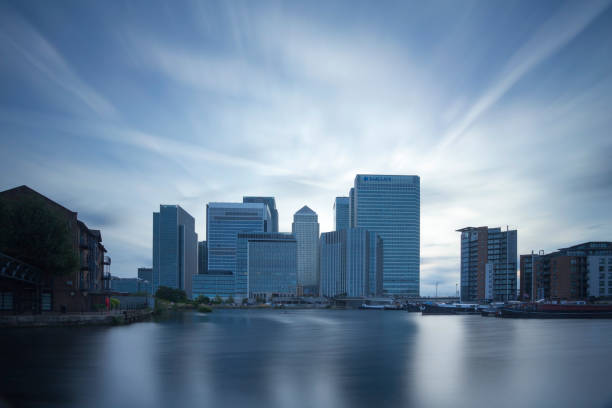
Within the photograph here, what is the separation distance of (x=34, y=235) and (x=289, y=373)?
40.1 m

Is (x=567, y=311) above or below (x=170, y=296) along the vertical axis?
above

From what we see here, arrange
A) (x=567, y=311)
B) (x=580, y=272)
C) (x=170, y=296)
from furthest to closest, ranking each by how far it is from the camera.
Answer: (x=170, y=296) → (x=580, y=272) → (x=567, y=311)

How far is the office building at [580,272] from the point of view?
445 ft

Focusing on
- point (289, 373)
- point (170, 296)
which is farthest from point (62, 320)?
point (170, 296)

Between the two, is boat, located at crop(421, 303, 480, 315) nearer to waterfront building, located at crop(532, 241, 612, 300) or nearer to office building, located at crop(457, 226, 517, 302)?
waterfront building, located at crop(532, 241, 612, 300)

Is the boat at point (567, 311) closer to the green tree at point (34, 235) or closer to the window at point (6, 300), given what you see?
the green tree at point (34, 235)

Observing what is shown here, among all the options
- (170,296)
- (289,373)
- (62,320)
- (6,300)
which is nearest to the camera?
(289,373)

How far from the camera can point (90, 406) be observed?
22297 mm

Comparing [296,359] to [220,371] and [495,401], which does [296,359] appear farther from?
[495,401]

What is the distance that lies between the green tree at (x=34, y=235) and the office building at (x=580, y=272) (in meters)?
138

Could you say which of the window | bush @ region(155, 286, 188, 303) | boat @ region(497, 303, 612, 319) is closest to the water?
the window

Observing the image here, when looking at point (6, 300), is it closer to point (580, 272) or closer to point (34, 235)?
point (34, 235)

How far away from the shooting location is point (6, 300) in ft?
185

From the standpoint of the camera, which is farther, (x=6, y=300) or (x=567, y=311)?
(x=567, y=311)
